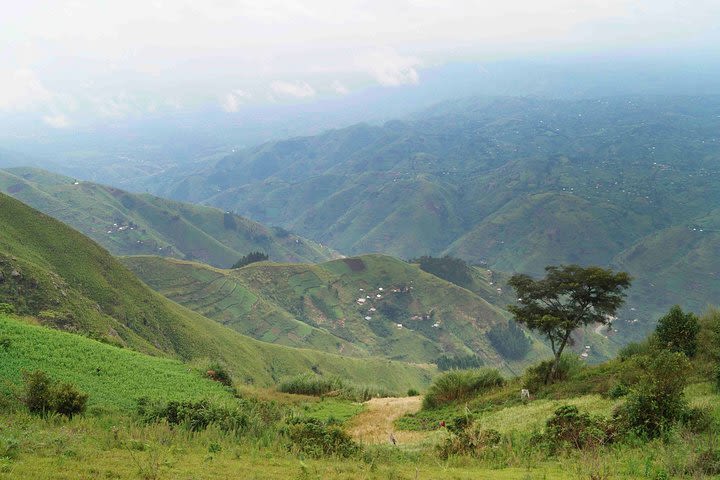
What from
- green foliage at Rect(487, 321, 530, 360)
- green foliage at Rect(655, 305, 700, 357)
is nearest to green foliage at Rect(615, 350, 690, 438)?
green foliage at Rect(655, 305, 700, 357)

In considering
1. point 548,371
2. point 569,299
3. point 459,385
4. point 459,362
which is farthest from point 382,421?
point 459,362

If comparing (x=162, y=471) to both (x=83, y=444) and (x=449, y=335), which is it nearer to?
(x=83, y=444)

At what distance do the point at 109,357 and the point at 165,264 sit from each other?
127490 mm

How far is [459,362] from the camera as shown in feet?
438

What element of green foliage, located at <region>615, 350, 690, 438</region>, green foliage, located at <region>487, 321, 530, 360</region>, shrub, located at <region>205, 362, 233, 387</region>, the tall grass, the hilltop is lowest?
green foliage, located at <region>487, 321, 530, 360</region>

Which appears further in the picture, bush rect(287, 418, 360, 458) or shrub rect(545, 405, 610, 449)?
shrub rect(545, 405, 610, 449)

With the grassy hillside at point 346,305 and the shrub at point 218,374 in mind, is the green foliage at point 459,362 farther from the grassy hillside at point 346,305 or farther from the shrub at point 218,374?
the shrub at point 218,374

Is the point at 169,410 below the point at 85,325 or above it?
above

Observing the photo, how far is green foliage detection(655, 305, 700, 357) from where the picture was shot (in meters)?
23.8

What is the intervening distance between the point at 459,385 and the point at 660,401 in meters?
15.4

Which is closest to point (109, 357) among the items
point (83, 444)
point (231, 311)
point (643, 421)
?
point (83, 444)

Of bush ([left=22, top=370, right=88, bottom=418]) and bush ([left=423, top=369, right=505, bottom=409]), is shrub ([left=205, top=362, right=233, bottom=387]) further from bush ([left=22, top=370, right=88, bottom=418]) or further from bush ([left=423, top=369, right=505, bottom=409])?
bush ([left=423, top=369, right=505, bottom=409])

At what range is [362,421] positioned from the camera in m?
26.4

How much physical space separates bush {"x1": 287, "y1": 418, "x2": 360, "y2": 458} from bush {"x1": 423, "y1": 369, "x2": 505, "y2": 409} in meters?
13.8
